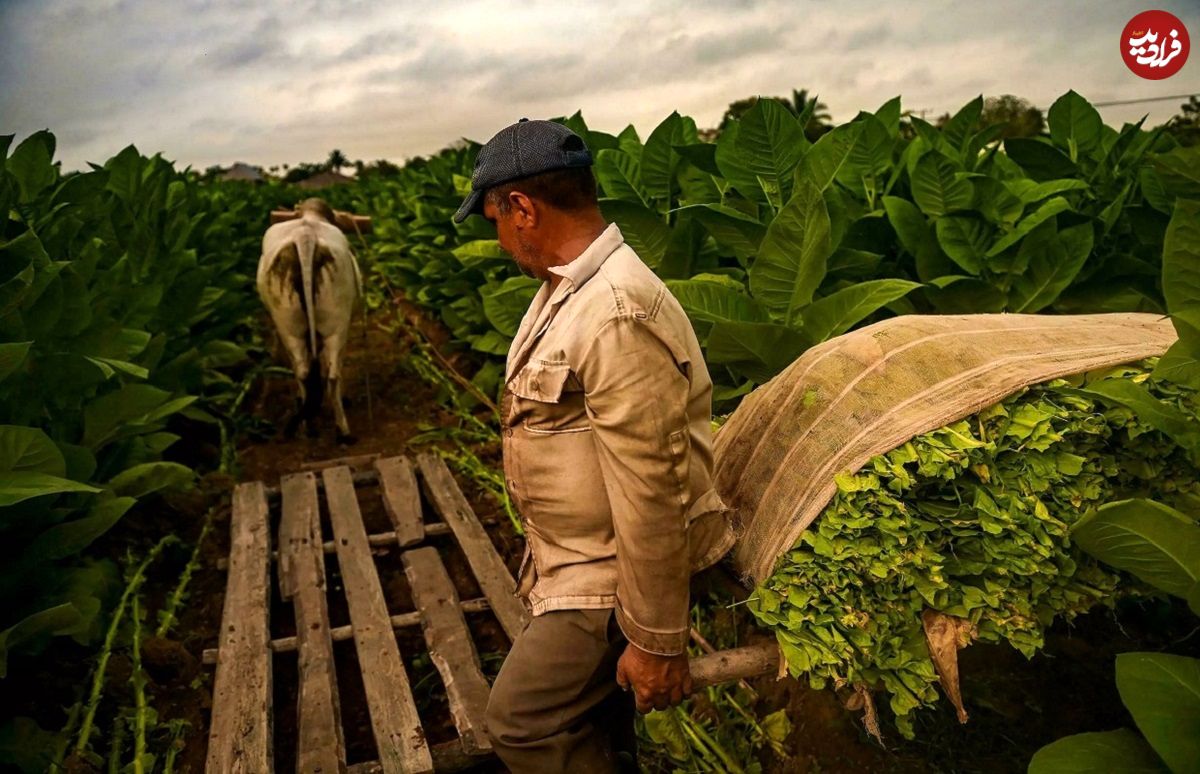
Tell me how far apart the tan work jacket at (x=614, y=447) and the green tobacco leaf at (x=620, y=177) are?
194 centimetres

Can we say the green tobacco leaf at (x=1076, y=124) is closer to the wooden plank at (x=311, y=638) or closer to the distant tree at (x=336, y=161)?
the wooden plank at (x=311, y=638)

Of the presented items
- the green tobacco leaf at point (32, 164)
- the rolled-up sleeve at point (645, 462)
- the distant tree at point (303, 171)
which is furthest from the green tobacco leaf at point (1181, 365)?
the distant tree at point (303, 171)

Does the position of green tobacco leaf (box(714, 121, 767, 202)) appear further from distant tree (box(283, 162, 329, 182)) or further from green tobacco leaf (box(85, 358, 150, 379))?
distant tree (box(283, 162, 329, 182))

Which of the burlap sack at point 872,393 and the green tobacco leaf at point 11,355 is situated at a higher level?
the green tobacco leaf at point 11,355

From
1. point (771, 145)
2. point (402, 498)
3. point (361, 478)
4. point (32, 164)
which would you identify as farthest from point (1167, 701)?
point (32, 164)

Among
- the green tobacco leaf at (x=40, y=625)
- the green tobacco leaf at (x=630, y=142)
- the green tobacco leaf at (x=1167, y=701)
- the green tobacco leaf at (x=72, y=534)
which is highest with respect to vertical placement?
the green tobacco leaf at (x=630, y=142)

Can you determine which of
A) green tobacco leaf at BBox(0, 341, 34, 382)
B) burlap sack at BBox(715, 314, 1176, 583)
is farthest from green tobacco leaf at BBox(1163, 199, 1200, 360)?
green tobacco leaf at BBox(0, 341, 34, 382)

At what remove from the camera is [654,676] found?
170 centimetres

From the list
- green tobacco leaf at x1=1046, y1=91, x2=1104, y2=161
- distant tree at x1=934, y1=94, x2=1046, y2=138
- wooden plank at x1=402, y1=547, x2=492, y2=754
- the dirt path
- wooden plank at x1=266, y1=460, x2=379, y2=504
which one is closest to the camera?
wooden plank at x1=402, y1=547, x2=492, y2=754

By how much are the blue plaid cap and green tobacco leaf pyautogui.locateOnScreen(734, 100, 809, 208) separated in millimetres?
1422

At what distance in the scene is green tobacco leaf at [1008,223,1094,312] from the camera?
301 centimetres

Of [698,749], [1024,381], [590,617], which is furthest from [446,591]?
[1024,381]

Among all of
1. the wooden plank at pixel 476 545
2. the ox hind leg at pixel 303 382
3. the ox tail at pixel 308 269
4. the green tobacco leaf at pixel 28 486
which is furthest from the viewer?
the ox hind leg at pixel 303 382

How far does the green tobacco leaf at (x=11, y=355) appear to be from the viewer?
2377mm
